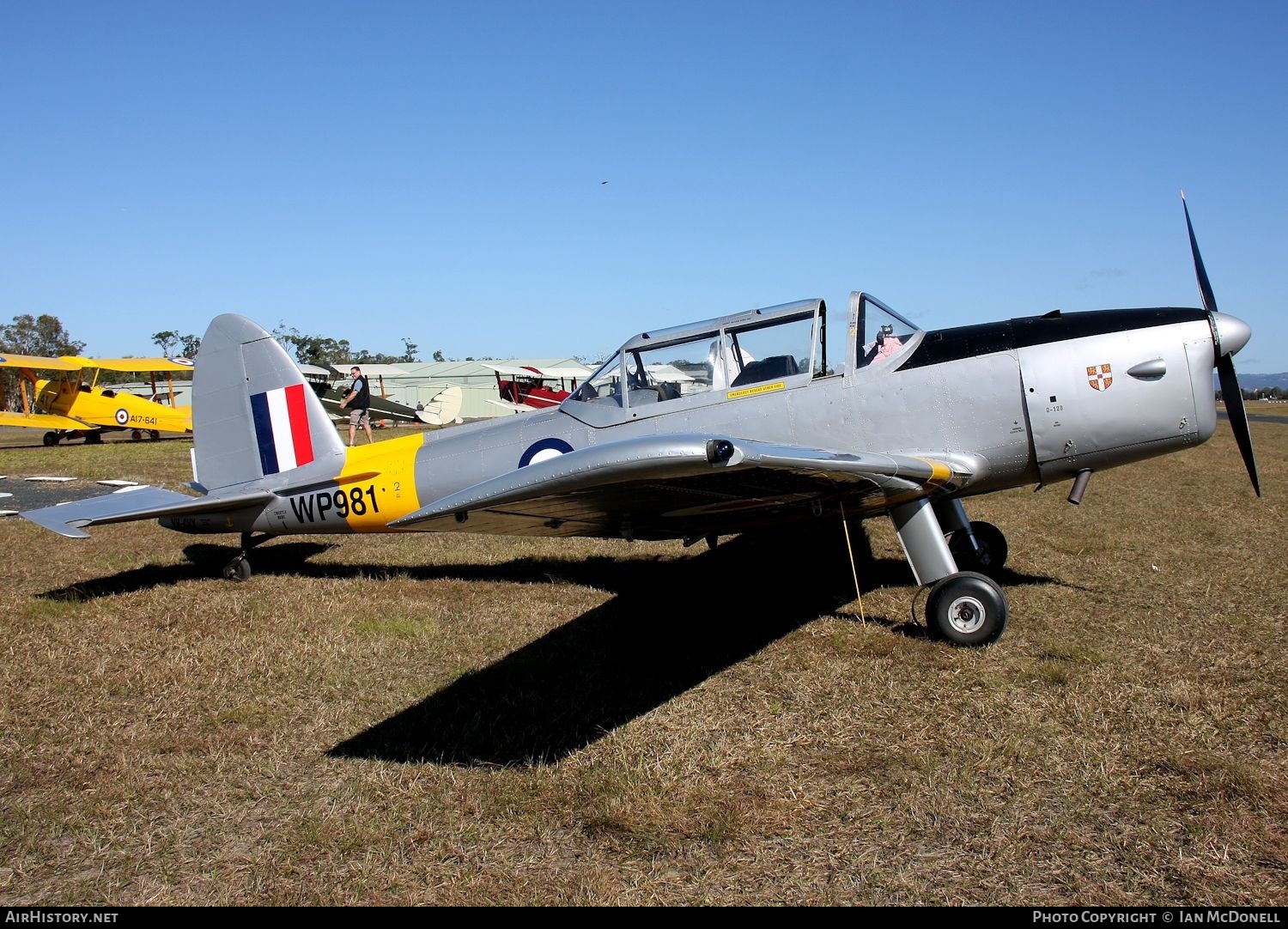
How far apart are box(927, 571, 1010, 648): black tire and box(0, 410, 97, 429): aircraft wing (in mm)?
23709

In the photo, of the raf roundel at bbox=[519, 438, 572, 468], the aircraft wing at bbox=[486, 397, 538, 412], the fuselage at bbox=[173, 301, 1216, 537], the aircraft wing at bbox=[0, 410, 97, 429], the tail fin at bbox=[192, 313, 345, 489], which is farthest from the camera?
the aircraft wing at bbox=[486, 397, 538, 412]

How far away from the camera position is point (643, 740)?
12.2ft

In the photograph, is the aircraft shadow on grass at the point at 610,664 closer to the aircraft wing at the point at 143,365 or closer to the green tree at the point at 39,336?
the aircraft wing at the point at 143,365

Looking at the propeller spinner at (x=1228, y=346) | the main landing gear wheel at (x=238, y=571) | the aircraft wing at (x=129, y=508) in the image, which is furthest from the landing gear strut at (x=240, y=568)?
the propeller spinner at (x=1228, y=346)

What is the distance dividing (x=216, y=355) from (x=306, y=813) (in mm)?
5214

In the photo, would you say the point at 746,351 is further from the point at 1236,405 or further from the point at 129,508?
the point at 129,508

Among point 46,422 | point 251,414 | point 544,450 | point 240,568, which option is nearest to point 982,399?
point 544,450

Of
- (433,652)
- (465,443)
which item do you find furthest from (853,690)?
(465,443)

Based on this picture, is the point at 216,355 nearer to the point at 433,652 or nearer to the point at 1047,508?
the point at 433,652

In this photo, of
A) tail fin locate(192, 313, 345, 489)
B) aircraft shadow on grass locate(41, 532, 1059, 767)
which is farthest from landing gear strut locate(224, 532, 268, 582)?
tail fin locate(192, 313, 345, 489)

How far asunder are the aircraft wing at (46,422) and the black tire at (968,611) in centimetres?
2371

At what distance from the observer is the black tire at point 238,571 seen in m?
6.86

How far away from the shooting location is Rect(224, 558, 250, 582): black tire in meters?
6.86

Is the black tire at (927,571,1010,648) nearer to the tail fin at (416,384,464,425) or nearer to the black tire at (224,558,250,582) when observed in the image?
the black tire at (224,558,250,582)
